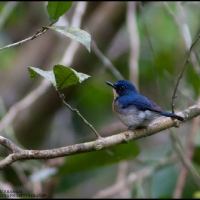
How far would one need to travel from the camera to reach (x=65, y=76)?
2160mm

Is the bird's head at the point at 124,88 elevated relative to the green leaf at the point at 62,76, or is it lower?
lower

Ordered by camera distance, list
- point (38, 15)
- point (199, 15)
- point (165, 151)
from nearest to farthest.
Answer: point (165, 151) → point (199, 15) → point (38, 15)

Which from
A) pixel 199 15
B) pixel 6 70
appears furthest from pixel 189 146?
pixel 6 70

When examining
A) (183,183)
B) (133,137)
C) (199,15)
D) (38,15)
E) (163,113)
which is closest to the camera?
(133,137)

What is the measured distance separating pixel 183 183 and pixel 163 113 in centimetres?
115

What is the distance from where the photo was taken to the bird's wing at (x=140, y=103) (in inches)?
132

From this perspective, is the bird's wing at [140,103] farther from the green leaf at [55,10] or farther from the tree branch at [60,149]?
the green leaf at [55,10]

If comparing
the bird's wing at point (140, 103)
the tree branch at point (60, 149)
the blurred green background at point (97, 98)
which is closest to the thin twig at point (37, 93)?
the blurred green background at point (97, 98)

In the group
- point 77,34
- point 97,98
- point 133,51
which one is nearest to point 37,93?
point 97,98

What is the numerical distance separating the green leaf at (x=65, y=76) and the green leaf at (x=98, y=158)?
1.62 meters

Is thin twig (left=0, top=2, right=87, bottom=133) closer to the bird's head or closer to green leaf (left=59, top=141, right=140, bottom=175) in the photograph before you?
green leaf (left=59, top=141, right=140, bottom=175)

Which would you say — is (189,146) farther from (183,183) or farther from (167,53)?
(167,53)

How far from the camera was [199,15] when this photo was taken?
5598 millimetres

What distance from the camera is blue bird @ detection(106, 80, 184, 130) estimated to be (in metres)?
3.30
